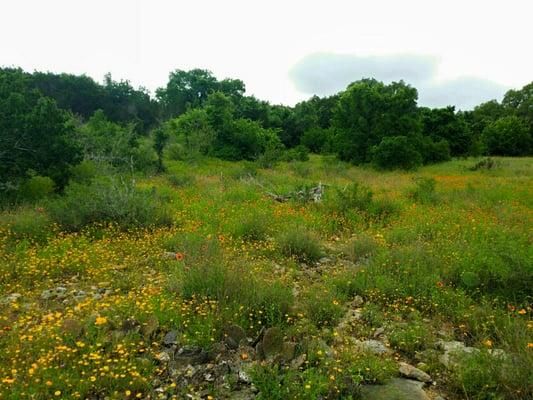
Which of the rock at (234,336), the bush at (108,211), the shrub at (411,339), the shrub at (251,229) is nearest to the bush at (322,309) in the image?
the shrub at (411,339)

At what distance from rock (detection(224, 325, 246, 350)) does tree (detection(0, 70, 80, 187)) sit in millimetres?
8307

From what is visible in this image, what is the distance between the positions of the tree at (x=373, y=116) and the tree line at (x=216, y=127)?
0.07m

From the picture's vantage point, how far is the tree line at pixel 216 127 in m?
10.1

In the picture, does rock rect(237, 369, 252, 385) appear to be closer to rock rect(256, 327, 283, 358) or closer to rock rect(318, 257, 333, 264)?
rock rect(256, 327, 283, 358)

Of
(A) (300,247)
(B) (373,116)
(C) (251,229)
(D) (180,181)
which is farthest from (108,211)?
(B) (373,116)

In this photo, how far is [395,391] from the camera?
3.28 m

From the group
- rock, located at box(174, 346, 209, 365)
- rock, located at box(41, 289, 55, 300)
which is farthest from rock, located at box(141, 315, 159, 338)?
rock, located at box(41, 289, 55, 300)

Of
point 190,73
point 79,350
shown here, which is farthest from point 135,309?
point 190,73

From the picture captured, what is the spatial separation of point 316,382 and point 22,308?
3.60 m

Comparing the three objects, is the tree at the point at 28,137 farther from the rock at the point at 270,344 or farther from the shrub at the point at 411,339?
the shrub at the point at 411,339

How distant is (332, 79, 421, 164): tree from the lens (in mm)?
25859

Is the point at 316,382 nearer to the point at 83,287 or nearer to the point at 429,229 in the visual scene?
the point at 83,287

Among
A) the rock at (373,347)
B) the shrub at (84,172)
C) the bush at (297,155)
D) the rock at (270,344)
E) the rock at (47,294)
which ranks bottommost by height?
the rock at (373,347)

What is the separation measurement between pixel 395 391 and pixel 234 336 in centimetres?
156
